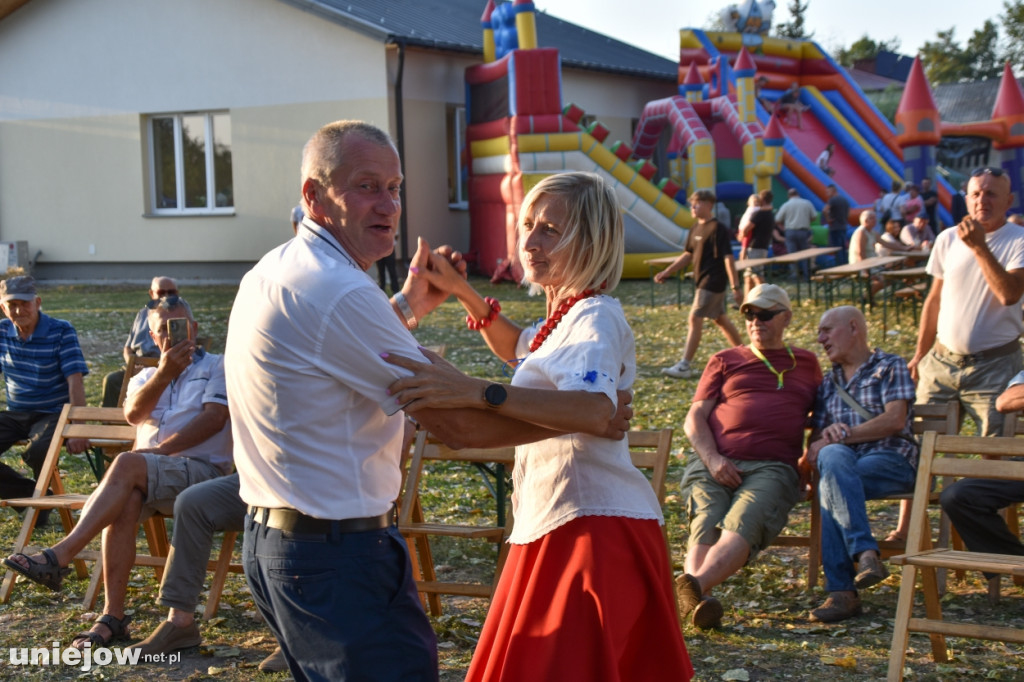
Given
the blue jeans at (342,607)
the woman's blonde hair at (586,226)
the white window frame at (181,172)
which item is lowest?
the blue jeans at (342,607)

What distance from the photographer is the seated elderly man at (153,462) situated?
16.9ft

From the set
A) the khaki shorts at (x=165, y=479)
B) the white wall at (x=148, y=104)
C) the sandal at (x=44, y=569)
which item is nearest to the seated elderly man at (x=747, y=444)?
the khaki shorts at (x=165, y=479)

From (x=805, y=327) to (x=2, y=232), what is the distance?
57.2ft

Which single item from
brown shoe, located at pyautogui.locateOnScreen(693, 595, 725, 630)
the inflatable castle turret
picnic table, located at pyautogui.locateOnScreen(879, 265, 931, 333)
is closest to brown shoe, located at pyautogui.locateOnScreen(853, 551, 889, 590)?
brown shoe, located at pyautogui.locateOnScreen(693, 595, 725, 630)

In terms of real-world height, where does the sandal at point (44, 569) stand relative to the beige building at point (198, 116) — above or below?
below

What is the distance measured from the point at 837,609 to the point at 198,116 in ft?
62.7

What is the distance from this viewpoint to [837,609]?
5172mm

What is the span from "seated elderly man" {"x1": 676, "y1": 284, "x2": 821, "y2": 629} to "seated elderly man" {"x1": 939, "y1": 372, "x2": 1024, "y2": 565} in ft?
2.70

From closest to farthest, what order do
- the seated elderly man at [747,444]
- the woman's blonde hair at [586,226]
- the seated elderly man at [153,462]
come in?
the woman's blonde hair at [586,226], the seated elderly man at [153,462], the seated elderly man at [747,444]

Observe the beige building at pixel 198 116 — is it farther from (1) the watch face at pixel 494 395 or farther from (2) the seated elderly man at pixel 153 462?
(1) the watch face at pixel 494 395

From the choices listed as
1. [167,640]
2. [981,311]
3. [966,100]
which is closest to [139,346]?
[167,640]

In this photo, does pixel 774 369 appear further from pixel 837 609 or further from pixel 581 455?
pixel 581 455

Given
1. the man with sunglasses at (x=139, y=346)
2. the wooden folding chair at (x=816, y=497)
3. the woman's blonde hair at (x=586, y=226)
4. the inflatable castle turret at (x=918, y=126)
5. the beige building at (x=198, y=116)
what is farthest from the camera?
the inflatable castle turret at (x=918, y=126)

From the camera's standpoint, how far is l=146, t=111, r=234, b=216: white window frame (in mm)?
21656
